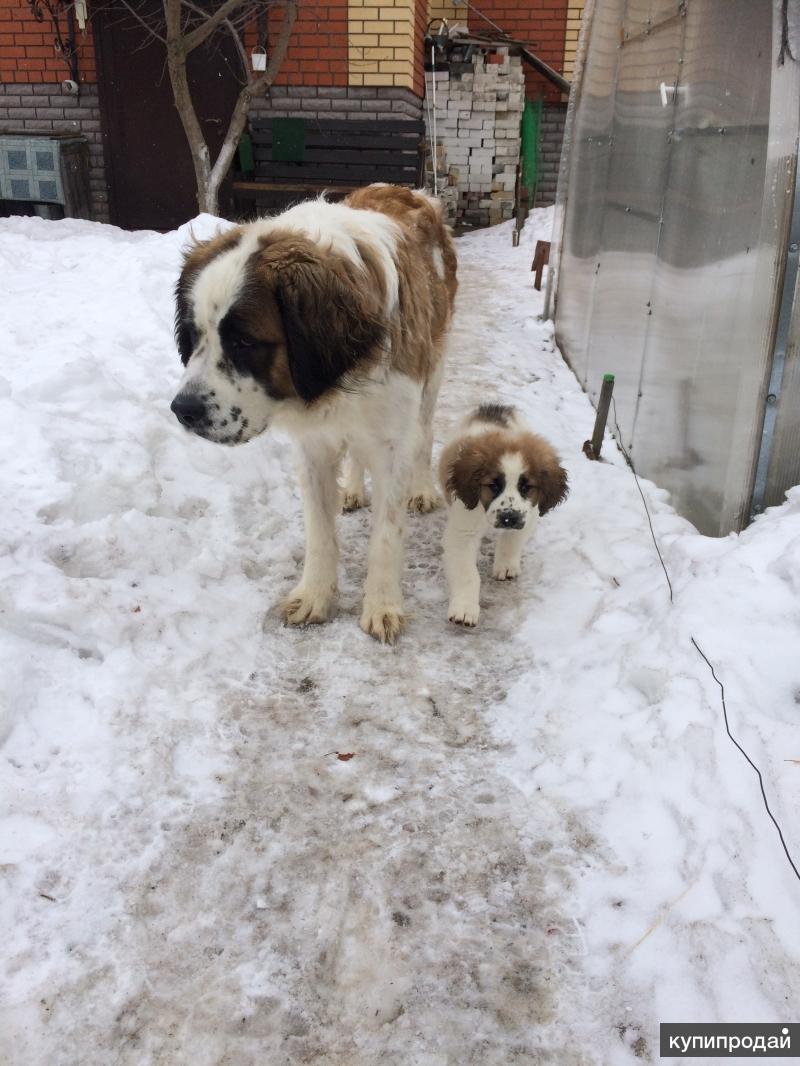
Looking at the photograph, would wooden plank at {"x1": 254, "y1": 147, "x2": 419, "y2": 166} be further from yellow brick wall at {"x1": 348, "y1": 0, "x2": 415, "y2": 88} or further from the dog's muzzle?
the dog's muzzle

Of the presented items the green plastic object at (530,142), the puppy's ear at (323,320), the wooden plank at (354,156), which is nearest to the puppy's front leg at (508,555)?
the puppy's ear at (323,320)

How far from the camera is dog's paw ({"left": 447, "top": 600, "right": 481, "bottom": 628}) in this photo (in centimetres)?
347

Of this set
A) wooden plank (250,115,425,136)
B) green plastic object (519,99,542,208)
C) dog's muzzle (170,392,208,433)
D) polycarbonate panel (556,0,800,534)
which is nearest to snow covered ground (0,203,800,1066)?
polycarbonate panel (556,0,800,534)

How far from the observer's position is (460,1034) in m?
1.82

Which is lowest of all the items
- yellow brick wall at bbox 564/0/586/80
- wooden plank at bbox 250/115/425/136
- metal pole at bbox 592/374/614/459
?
metal pole at bbox 592/374/614/459

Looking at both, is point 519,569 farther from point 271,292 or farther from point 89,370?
point 89,370

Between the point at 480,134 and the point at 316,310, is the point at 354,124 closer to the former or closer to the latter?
the point at 480,134

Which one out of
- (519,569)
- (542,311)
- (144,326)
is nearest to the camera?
(519,569)

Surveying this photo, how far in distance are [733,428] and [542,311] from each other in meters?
6.02

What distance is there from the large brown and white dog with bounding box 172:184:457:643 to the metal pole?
5.32ft

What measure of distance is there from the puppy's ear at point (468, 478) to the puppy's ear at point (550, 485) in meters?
0.28

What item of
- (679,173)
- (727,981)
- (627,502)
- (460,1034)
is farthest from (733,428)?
(460,1034)

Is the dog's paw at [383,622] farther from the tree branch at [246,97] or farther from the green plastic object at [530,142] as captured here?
→ the green plastic object at [530,142]

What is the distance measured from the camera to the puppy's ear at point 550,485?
361 cm
